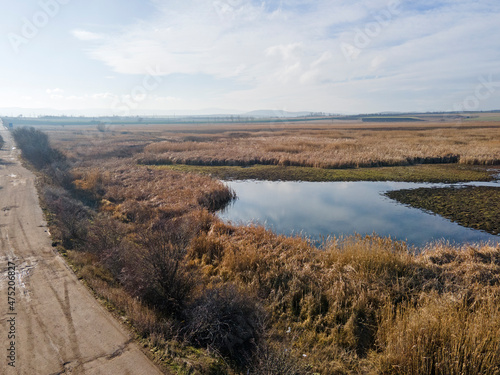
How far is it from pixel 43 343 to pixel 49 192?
50.8 feet

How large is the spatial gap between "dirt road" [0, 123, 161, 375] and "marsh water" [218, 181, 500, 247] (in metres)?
9.02

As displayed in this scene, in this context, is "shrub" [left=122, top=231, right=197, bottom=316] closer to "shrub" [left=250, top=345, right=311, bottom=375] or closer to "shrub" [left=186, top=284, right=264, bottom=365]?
"shrub" [left=186, top=284, right=264, bottom=365]

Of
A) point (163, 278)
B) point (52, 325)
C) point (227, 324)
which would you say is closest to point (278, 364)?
point (227, 324)

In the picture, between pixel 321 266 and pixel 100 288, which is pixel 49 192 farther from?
pixel 321 266

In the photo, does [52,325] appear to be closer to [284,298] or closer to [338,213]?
[284,298]

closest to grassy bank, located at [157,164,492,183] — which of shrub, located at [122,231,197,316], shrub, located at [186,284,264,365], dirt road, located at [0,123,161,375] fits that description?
dirt road, located at [0,123,161,375]

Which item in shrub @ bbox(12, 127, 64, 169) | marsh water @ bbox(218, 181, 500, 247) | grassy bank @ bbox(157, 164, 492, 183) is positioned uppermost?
shrub @ bbox(12, 127, 64, 169)

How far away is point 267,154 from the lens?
1528 inches

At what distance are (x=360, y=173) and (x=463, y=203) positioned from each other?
11.6m

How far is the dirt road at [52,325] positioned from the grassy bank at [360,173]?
2028 cm

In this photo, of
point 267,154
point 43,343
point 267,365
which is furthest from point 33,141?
point 267,365

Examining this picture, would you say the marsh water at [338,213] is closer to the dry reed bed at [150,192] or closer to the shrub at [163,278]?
the dry reed bed at [150,192]

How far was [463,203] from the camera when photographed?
19.0 m

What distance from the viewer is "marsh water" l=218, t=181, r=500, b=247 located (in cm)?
1498
